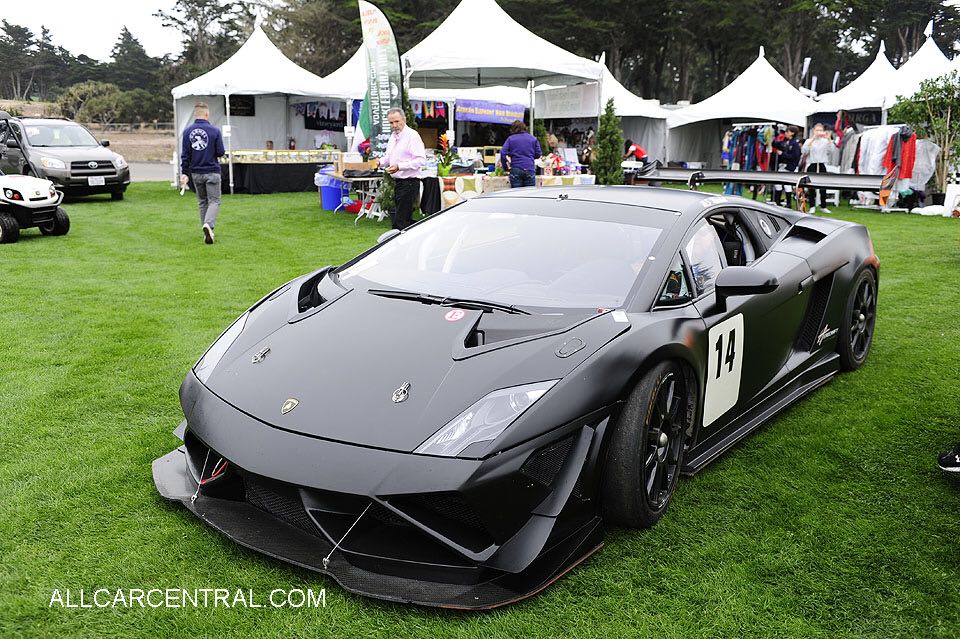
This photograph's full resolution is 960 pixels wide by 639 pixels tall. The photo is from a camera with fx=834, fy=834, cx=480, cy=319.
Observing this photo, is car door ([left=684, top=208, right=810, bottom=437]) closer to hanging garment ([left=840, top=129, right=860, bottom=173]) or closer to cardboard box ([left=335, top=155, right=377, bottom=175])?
cardboard box ([left=335, top=155, right=377, bottom=175])

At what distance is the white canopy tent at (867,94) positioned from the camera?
18.7 m

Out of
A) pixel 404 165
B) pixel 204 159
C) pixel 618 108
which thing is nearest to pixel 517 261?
pixel 404 165

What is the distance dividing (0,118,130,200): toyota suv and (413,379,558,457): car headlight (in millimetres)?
15082

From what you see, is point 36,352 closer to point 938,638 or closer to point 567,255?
point 567,255

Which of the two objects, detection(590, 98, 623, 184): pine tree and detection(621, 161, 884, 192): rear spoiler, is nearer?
detection(621, 161, 884, 192): rear spoiler

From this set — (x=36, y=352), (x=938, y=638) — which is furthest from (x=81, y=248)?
(x=938, y=638)

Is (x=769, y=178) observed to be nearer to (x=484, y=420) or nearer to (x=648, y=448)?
(x=648, y=448)

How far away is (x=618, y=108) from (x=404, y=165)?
1595cm

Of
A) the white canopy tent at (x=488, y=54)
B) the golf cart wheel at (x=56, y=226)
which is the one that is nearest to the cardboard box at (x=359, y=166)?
the white canopy tent at (x=488, y=54)

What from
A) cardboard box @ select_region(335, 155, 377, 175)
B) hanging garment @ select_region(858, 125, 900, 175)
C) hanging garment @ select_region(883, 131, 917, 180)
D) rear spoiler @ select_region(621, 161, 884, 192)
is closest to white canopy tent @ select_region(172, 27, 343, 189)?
cardboard box @ select_region(335, 155, 377, 175)

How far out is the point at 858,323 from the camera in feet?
15.9

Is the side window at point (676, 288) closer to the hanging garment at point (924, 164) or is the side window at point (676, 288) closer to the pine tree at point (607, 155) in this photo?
the pine tree at point (607, 155)

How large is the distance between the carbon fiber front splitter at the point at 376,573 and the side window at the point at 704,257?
49.0 inches

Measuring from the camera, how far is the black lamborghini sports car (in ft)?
7.89
